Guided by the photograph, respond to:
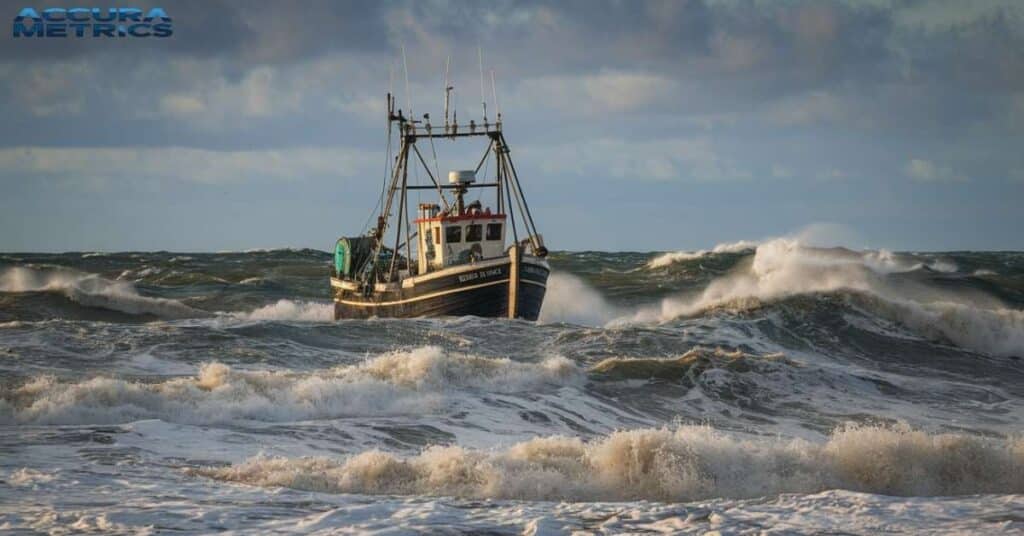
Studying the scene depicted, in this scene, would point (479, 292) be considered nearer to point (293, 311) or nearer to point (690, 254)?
point (293, 311)

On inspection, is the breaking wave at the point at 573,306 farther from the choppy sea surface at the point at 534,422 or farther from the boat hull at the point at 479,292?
the boat hull at the point at 479,292

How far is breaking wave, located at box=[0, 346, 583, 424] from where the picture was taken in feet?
45.4

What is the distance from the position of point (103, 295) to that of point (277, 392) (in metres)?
28.1

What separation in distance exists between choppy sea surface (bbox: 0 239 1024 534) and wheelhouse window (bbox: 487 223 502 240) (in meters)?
3.45

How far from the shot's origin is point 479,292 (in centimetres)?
2795

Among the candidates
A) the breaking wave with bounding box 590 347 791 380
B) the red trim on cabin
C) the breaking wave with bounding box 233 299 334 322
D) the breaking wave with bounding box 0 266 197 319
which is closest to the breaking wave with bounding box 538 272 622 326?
the red trim on cabin

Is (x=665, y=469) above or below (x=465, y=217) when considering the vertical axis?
below

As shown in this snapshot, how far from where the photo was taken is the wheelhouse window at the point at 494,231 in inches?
1188

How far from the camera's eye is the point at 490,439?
14.3m

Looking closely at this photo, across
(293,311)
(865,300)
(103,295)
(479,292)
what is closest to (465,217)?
(479,292)

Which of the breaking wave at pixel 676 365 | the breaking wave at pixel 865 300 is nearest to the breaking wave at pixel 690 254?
the breaking wave at pixel 865 300

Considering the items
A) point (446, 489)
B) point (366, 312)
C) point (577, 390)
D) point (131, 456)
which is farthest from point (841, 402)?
point (366, 312)

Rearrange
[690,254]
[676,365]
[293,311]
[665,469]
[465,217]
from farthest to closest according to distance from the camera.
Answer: [690,254] < [293,311] < [465,217] < [676,365] < [665,469]

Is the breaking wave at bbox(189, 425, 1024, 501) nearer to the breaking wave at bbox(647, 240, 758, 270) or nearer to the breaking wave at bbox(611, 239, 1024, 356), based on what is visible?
the breaking wave at bbox(611, 239, 1024, 356)
